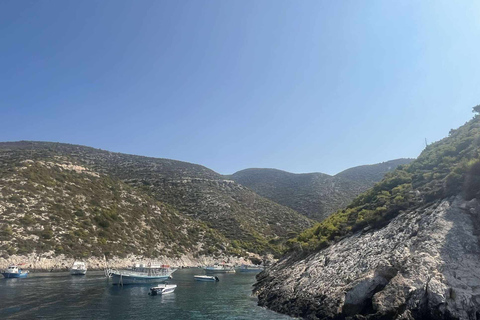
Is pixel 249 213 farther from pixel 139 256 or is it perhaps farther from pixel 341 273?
pixel 341 273

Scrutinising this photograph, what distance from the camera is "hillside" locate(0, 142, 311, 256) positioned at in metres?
69.4

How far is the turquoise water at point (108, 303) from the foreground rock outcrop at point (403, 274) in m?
4.59

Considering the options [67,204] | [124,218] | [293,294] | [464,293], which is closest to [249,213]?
[124,218]

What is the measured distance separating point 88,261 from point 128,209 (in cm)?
2581

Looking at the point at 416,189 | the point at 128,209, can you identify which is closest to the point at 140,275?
the point at 128,209

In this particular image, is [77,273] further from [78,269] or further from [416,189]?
[416,189]

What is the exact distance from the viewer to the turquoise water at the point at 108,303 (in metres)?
29.3

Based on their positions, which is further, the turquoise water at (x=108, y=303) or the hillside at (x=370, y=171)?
the hillside at (x=370, y=171)

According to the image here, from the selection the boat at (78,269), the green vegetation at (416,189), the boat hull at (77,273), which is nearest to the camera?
the green vegetation at (416,189)

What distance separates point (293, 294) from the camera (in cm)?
3225

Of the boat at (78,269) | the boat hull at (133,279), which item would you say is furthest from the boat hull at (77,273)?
the boat hull at (133,279)

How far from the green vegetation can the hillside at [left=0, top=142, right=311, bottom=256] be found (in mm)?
41671

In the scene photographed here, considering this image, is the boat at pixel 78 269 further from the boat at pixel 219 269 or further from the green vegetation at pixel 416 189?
the green vegetation at pixel 416 189

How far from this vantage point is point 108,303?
116 ft
